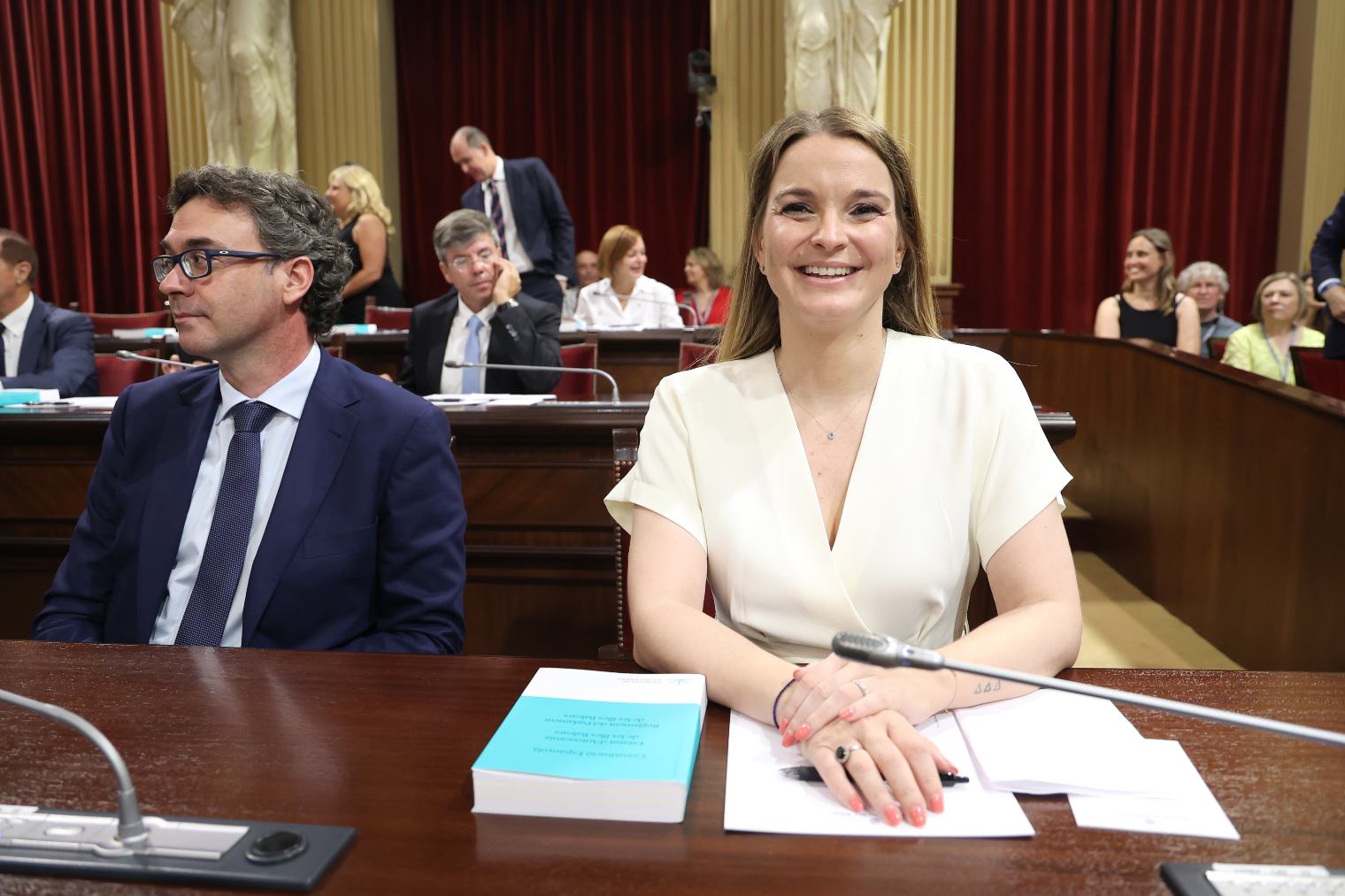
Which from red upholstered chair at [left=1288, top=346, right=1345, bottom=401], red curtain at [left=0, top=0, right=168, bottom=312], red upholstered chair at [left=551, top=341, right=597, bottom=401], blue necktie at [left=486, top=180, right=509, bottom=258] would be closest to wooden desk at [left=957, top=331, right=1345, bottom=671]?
red upholstered chair at [left=1288, top=346, right=1345, bottom=401]

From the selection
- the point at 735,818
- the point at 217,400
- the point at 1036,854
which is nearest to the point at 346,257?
the point at 217,400

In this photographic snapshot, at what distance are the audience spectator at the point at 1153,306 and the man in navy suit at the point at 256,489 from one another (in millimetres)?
5161

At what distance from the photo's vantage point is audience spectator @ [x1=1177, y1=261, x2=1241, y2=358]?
658 cm

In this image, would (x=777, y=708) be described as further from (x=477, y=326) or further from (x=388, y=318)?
(x=388, y=318)

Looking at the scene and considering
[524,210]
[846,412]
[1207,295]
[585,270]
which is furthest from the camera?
[585,270]

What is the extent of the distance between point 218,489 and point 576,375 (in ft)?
9.60

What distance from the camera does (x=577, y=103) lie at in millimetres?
9312

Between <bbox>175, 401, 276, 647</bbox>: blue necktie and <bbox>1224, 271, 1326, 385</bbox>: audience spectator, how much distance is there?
5.04 metres

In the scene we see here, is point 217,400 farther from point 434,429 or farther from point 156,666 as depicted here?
point 156,666

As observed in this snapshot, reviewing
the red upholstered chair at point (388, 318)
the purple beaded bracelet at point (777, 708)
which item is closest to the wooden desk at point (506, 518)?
the purple beaded bracelet at point (777, 708)

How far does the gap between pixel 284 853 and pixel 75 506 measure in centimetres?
262

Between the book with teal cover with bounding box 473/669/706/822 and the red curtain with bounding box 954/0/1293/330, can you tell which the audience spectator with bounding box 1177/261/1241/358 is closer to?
the red curtain with bounding box 954/0/1293/330

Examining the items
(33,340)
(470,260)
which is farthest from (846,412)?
(33,340)

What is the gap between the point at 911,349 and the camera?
164 centimetres
